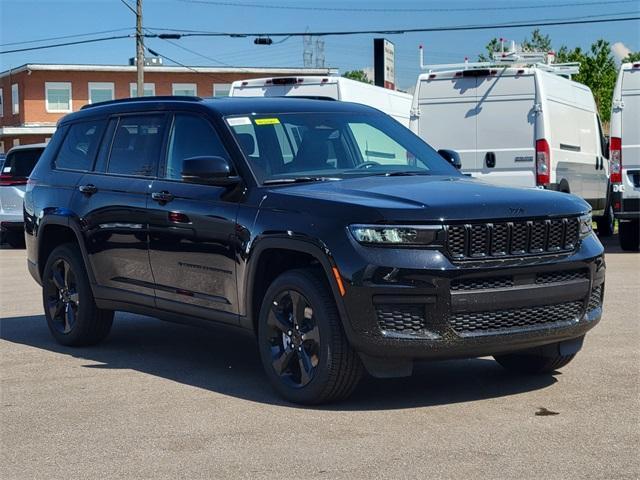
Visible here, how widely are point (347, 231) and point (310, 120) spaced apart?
5.78 feet

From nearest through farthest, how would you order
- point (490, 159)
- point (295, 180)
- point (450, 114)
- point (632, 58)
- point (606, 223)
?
point (295, 180) < point (490, 159) < point (450, 114) < point (606, 223) < point (632, 58)

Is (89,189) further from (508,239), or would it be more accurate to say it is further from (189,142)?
(508,239)

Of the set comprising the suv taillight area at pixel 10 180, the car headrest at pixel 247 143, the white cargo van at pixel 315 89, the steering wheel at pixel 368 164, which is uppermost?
the white cargo van at pixel 315 89

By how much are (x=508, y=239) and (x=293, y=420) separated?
1.52 metres

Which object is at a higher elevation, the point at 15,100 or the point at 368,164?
the point at 15,100

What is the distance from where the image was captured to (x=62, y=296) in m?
8.97

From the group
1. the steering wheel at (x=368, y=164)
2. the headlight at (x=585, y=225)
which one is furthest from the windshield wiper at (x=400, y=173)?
the headlight at (x=585, y=225)

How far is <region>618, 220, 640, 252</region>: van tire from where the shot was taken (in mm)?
17270

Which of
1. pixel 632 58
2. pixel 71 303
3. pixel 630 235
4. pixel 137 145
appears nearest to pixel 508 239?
pixel 137 145

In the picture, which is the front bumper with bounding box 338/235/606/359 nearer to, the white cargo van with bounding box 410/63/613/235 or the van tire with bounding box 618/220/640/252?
the white cargo van with bounding box 410/63/613/235

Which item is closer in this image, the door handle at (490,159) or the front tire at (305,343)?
the front tire at (305,343)

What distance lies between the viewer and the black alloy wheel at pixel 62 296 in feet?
29.0

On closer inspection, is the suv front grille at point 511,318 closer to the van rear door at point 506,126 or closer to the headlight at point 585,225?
the headlight at point 585,225

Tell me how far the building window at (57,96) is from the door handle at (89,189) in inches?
2151
